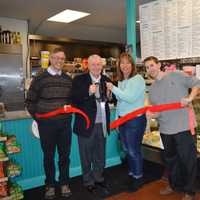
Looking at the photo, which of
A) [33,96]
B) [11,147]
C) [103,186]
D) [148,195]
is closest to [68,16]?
[33,96]

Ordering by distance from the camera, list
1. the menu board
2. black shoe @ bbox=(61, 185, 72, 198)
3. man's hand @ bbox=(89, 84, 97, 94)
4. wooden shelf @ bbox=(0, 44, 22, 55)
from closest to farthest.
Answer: man's hand @ bbox=(89, 84, 97, 94), black shoe @ bbox=(61, 185, 72, 198), the menu board, wooden shelf @ bbox=(0, 44, 22, 55)

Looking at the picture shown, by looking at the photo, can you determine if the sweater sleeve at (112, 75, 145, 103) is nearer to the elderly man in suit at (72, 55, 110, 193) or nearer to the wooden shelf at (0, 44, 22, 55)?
the elderly man in suit at (72, 55, 110, 193)

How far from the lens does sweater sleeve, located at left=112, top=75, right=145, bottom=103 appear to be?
2668 millimetres

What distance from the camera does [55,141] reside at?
9.18ft

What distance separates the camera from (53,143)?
278cm

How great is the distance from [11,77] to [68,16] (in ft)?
6.00

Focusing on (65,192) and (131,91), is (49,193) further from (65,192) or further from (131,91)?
(131,91)

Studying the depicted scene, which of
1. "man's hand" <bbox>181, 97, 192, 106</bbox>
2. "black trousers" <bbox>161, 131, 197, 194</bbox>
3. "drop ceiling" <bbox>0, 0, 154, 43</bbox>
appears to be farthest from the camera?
"drop ceiling" <bbox>0, 0, 154, 43</bbox>

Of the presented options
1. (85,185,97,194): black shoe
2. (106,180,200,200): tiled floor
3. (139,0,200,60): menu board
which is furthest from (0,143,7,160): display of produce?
(139,0,200,60): menu board

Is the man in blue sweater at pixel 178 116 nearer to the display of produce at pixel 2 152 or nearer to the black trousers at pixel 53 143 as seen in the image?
the black trousers at pixel 53 143

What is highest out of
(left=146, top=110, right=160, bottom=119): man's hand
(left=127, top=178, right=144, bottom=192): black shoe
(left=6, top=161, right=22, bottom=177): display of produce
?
(left=146, top=110, right=160, bottom=119): man's hand

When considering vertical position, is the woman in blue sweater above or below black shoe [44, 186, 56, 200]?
above

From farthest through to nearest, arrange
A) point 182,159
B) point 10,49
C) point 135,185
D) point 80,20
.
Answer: point 80,20, point 10,49, point 135,185, point 182,159

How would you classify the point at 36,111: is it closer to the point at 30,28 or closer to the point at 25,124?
the point at 25,124
